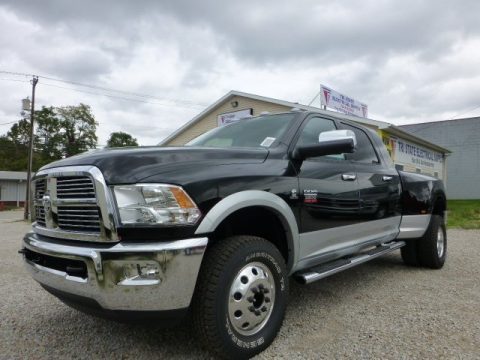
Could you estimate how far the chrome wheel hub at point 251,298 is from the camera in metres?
2.41

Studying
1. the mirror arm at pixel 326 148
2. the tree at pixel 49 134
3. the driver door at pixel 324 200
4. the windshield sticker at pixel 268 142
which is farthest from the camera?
the tree at pixel 49 134

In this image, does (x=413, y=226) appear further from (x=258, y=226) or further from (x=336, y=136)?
(x=258, y=226)

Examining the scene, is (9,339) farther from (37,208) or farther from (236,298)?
(236,298)

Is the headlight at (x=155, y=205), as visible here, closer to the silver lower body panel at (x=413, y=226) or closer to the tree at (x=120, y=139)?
the silver lower body panel at (x=413, y=226)

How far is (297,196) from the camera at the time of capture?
116 inches

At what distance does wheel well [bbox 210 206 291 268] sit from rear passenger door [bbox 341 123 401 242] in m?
1.10

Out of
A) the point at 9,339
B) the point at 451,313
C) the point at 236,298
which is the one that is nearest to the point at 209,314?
the point at 236,298

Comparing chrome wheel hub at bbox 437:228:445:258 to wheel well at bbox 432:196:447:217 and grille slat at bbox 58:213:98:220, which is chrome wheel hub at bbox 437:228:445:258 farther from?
grille slat at bbox 58:213:98:220

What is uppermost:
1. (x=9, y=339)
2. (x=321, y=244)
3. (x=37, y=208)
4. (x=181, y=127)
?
(x=181, y=127)

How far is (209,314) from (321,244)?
4.35ft

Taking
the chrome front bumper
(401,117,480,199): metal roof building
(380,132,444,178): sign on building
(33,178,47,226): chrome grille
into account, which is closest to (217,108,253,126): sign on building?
(380,132,444,178): sign on building

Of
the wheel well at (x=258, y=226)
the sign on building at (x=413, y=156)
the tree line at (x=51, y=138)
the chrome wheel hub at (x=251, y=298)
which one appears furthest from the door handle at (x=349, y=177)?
the tree line at (x=51, y=138)

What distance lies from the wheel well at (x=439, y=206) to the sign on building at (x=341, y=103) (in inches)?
467

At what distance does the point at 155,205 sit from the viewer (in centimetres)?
218
